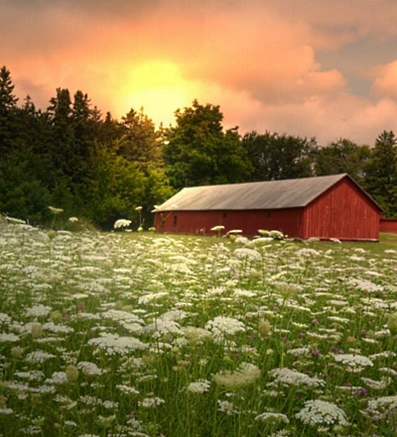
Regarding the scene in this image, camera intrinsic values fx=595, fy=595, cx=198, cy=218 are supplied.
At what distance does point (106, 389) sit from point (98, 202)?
51902mm

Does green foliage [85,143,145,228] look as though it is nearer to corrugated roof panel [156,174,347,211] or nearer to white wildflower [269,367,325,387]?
corrugated roof panel [156,174,347,211]

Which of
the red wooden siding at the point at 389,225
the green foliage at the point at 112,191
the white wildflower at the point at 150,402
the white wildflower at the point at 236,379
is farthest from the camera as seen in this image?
the red wooden siding at the point at 389,225

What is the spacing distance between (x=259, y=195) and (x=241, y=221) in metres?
2.53

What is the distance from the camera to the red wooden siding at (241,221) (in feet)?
139

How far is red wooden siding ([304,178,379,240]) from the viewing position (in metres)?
42.2

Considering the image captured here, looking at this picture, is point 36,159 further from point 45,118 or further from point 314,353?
A: point 314,353

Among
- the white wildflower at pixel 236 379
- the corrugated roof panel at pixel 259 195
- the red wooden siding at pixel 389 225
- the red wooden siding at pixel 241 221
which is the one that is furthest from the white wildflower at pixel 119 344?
the red wooden siding at pixel 389 225

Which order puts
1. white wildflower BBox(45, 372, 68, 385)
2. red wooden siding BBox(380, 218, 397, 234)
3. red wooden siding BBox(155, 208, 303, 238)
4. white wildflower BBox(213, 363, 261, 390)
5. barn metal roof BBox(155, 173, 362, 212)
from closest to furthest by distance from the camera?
white wildflower BBox(213, 363, 261, 390) < white wildflower BBox(45, 372, 68, 385) < red wooden siding BBox(155, 208, 303, 238) < barn metal roof BBox(155, 173, 362, 212) < red wooden siding BBox(380, 218, 397, 234)

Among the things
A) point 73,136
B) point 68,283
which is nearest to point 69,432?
point 68,283

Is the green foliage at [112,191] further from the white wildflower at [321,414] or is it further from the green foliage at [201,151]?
the white wildflower at [321,414]

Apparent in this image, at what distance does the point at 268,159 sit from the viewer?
87688 millimetres

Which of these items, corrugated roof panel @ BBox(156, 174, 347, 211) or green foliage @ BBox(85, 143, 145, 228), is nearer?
corrugated roof panel @ BBox(156, 174, 347, 211)

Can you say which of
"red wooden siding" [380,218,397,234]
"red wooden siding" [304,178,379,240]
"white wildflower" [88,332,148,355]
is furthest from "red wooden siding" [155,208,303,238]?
"white wildflower" [88,332,148,355]

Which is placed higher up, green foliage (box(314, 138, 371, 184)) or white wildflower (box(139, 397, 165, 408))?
green foliage (box(314, 138, 371, 184))
